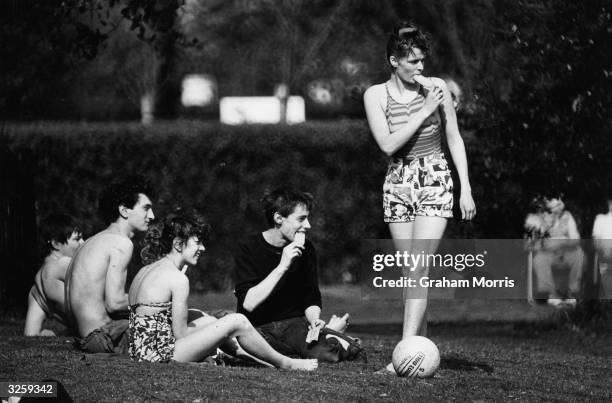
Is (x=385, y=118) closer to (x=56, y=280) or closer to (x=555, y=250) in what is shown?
(x=56, y=280)

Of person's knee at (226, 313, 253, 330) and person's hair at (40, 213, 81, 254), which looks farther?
person's hair at (40, 213, 81, 254)

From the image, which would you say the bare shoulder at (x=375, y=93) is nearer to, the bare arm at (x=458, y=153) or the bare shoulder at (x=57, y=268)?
the bare arm at (x=458, y=153)

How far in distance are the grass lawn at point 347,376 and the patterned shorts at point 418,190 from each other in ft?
3.50

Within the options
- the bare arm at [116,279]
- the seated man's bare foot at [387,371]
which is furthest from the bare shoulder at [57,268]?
the seated man's bare foot at [387,371]

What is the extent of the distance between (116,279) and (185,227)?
1.21 meters

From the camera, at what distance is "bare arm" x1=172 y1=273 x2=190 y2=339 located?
27.5 ft

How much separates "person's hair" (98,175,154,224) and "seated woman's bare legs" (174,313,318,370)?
166cm

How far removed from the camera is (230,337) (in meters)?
8.58

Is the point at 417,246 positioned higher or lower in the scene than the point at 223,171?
lower

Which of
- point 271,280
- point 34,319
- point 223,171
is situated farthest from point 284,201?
point 223,171

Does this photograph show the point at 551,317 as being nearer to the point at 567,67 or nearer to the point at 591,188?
the point at 591,188

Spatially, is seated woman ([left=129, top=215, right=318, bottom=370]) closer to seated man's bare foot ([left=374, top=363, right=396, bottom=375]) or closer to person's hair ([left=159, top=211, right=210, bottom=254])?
person's hair ([left=159, top=211, right=210, bottom=254])

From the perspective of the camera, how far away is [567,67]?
13023 millimetres

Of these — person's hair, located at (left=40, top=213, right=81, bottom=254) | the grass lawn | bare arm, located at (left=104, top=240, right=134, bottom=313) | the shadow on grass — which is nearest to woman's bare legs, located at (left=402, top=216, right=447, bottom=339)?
the grass lawn
